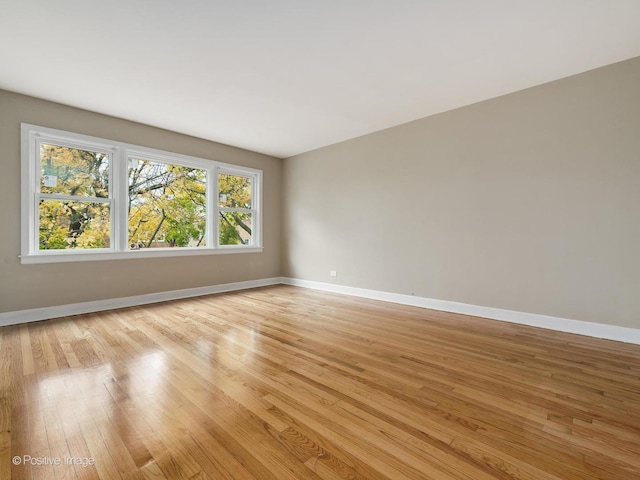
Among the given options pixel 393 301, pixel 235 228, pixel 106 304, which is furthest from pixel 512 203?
pixel 106 304

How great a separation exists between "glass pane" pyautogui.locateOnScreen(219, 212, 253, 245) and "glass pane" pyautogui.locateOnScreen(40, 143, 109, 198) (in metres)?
1.88

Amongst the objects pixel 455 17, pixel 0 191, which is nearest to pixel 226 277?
pixel 0 191

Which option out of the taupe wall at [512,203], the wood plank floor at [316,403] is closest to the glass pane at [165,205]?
the wood plank floor at [316,403]

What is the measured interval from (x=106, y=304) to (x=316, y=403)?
12.2ft

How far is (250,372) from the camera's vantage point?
7.10 ft

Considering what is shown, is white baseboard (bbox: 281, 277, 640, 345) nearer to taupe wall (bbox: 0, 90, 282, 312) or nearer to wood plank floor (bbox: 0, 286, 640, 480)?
wood plank floor (bbox: 0, 286, 640, 480)

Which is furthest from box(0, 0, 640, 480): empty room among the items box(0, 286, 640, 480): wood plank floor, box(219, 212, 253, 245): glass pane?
box(219, 212, 253, 245): glass pane

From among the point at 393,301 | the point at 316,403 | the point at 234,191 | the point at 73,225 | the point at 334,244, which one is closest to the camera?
the point at 316,403

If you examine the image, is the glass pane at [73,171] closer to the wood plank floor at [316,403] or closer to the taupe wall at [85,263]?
the taupe wall at [85,263]

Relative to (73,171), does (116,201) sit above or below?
below

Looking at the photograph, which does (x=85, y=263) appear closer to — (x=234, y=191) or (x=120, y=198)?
(x=120, y=198)

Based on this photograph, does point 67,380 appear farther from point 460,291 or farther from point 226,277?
point 460,291

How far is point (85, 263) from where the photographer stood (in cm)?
386

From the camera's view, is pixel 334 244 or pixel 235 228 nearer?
pixel 334 244
